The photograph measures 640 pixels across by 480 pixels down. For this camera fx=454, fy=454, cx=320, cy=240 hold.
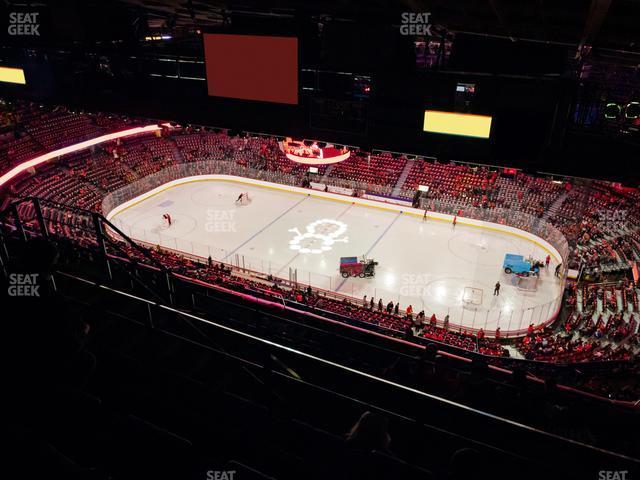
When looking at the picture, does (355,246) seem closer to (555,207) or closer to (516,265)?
(516,265)

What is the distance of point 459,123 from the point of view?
7434 mm

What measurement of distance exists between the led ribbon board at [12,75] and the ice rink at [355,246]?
32.6ft

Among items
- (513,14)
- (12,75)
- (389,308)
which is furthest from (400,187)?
(513,14)

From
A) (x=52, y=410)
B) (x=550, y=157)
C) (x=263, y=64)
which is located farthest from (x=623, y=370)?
(x=52, y=410)

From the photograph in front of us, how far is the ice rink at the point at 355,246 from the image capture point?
55.2 feet

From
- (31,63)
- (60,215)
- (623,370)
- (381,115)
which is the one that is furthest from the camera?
(60,215)

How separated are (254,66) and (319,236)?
547 inches

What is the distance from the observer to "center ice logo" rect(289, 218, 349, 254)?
67.3 ft

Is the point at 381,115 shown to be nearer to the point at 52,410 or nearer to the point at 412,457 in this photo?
the point at 412,457

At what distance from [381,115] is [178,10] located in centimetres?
620

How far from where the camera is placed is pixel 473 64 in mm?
7207

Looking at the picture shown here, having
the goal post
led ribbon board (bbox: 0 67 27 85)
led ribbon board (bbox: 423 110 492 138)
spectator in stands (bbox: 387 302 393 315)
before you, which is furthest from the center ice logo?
led ribbon board (bbox: 423 110 492 138)

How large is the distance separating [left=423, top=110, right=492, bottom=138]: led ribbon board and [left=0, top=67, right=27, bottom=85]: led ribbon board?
9.20 meters

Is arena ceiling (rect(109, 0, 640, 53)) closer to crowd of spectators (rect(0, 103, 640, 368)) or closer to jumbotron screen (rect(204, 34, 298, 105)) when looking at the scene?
jumbotron screen (rect(204, 34, 298, 105))
